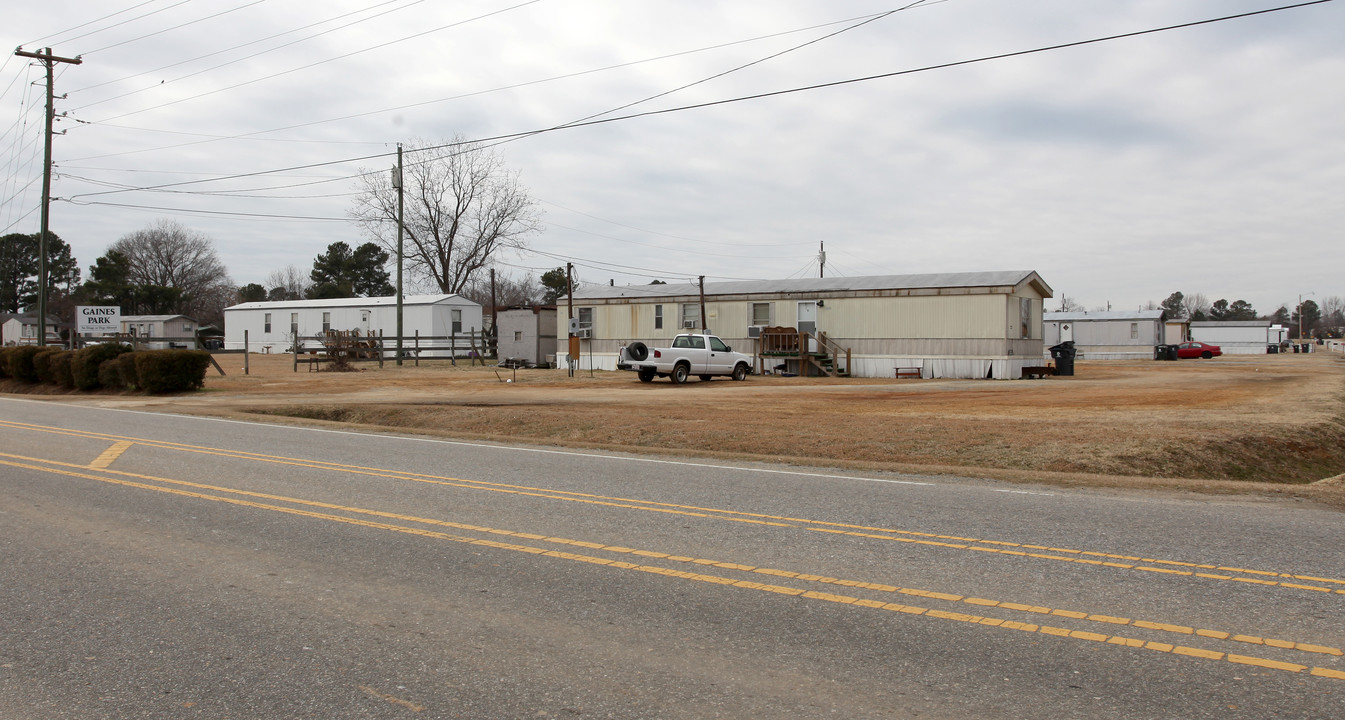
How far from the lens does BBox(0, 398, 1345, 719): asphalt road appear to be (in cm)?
419

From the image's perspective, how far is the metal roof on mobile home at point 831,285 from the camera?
3428cm

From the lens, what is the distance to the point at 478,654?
467 centimetres

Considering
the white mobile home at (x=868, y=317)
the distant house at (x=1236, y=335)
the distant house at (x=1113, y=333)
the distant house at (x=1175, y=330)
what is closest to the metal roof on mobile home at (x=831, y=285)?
the white mobile home at (x=868, y=317)

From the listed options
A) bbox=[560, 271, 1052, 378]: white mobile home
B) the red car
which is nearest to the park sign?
bbox=[560, 271, 1052, 378]: white mobile home

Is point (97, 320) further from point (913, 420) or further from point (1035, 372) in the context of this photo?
point (1035, 372)

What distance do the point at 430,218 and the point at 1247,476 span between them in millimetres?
62707

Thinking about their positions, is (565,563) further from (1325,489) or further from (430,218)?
(430,218)

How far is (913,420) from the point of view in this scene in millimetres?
16281

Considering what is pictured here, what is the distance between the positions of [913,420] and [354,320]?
49096 mm

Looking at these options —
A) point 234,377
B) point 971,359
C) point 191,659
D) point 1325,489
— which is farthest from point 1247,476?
point 234,377

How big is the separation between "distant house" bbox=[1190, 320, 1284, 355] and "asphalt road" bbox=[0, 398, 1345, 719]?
85.1 meters

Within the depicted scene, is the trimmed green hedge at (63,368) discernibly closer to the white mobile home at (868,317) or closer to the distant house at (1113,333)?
the white mobile home at (868,317)

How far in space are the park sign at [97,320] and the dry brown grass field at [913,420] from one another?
12883 mm

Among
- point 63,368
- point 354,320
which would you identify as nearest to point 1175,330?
point 354,320
